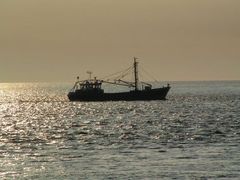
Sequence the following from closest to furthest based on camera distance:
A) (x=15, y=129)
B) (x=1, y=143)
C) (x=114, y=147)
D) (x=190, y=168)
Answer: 1. (x=190, y=168)
2. (x=114, y=147)
3. (x=1, y=143)
4. (x=15, y=129)

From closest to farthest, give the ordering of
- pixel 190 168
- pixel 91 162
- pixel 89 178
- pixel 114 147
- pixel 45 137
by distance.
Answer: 1. pixel 89 178
2. pixel 190 168
3. pixel 91 162
4. pixel 114 147
5. pixel 45 137

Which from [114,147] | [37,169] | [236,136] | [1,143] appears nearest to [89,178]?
[37,169]

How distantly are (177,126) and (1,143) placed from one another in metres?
29.4

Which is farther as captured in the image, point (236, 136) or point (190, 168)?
point (236, 136)

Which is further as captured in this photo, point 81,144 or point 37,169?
point 81,144

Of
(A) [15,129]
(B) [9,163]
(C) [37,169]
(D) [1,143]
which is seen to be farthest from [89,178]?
(A) [15,129]

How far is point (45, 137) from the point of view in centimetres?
7838

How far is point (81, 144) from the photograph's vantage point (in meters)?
68.4

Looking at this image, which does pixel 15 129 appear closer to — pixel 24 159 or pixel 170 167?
pixel 24 159

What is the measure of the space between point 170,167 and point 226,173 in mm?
4466

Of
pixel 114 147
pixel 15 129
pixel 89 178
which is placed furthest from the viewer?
pixel 15 129

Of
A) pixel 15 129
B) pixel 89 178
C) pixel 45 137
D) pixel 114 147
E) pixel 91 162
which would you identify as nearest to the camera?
pixel 89 178

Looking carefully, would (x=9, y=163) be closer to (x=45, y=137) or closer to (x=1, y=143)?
(x=1, y=143)

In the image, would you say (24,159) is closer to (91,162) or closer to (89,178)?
(91,162)
